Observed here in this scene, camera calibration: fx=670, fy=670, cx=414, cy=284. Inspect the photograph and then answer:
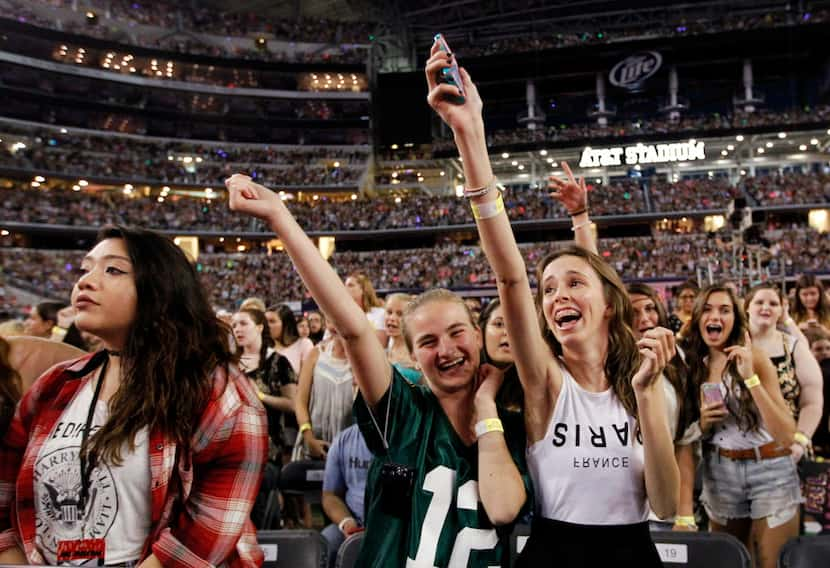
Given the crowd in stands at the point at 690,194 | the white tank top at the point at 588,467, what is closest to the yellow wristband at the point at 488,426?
the white tank top at the point at 588,467

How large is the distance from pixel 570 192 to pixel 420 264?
3332 centimetres

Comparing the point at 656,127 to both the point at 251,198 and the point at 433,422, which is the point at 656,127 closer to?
the point at 433,422

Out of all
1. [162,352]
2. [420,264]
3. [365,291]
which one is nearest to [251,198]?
[162,352]

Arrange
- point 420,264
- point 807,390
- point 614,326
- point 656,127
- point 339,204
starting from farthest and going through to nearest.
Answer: point 339,204 < point 656,127 < point 420,264 < point 807,390 < point 614,326

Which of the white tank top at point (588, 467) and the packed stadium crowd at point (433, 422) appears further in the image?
the white tank top at point (588, 467)

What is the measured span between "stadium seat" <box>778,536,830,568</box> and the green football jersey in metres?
1.44

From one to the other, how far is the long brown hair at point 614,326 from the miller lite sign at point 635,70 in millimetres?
43189

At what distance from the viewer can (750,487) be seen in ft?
11.0

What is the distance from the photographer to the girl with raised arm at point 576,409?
6.01ft

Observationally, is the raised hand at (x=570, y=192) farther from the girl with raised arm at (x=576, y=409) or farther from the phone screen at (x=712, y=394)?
the phone screen at (x=712, y=394)

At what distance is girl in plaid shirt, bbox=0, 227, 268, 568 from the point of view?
1750 mm

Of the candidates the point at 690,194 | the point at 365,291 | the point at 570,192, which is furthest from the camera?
the point at 690,194

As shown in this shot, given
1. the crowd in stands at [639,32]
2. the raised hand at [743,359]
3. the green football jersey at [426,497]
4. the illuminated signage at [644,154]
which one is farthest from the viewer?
the crowd in stands at [639,32]

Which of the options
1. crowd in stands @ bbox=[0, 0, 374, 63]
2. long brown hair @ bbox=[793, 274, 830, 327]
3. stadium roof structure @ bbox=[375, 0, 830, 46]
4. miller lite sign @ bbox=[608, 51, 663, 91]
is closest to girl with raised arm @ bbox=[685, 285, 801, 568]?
long brown hair @ bbox=[793, 274, 830, 327]
